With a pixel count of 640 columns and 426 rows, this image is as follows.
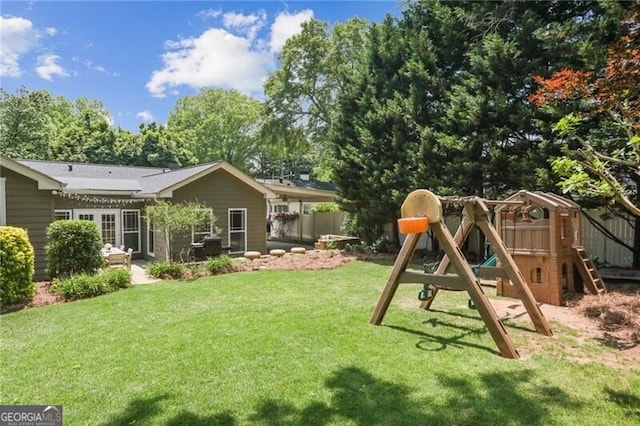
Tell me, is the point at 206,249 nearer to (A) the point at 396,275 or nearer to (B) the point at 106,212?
(B) the point at 106,212

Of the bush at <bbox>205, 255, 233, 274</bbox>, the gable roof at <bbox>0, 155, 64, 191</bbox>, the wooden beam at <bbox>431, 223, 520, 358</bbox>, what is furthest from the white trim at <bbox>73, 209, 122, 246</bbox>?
the wooden beam at <bbox>431, 223, 520, 358</bbox>

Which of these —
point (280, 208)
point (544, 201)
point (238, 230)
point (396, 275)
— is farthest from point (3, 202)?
point (280, 208)

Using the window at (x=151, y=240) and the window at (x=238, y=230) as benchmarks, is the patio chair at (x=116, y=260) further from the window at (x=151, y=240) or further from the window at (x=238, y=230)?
the window at (x=238, y=230)

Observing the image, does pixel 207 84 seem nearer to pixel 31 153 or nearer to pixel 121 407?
pixel 31 153

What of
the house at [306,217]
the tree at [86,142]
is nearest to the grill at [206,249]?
the house at [306,217]

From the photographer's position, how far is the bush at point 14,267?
6609mm

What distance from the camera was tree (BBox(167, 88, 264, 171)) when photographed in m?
35.5

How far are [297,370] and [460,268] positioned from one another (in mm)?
2319

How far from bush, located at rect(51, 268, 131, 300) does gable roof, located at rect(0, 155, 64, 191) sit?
308 cm

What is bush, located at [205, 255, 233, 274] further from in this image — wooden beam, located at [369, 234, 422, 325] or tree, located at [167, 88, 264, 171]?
tree, located at [167, 88, 264, 171]

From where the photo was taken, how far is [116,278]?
8.12 meters

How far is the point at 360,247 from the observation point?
44.9 ft

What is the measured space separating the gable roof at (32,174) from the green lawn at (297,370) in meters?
4.62

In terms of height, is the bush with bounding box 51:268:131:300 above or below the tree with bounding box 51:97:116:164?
below
